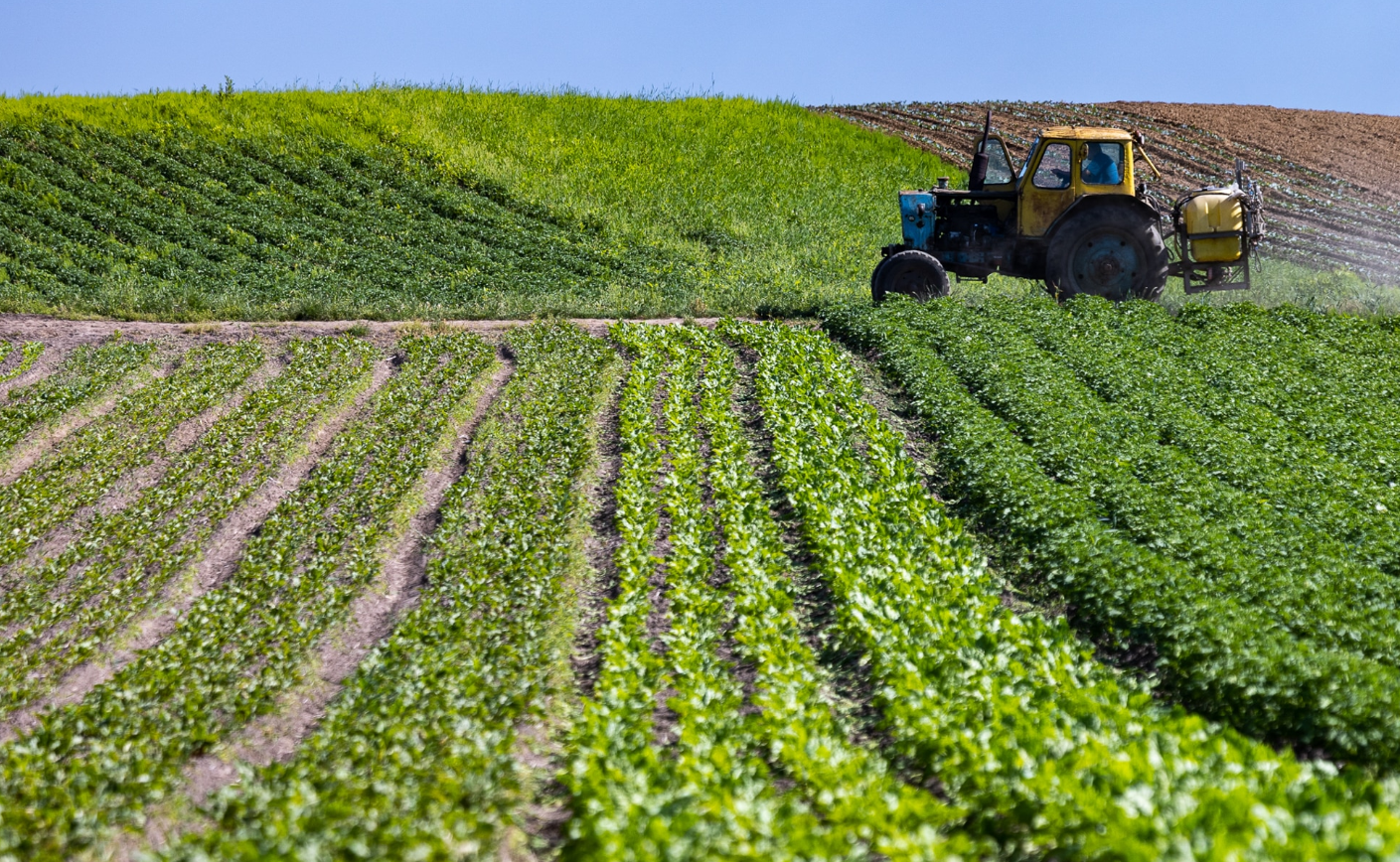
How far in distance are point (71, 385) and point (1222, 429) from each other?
A: 14.1 metres

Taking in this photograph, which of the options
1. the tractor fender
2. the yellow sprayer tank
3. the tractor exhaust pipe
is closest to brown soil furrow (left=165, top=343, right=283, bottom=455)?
the tractor exhaust pipe

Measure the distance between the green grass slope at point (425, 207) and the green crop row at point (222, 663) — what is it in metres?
7.12

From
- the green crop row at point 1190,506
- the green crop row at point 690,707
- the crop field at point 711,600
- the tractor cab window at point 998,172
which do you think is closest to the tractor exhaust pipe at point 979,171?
the tractor cab window at point 998,172

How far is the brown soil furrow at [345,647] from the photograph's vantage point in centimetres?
644

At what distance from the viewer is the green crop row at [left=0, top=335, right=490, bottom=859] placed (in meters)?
5.84

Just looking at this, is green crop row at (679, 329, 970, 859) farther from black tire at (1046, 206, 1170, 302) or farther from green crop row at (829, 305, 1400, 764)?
black tire at (1046, 206, 1170, 302)

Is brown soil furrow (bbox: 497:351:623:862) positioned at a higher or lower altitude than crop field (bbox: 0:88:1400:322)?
lower

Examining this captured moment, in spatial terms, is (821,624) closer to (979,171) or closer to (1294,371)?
(1294,371)

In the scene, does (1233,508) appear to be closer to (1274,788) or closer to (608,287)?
(1274,788)

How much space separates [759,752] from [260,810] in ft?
9.07

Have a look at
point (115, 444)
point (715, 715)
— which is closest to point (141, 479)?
point (115, 444)

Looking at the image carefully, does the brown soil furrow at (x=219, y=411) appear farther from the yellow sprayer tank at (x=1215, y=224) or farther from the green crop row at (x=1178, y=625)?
the yellow sprayer tank at (x=1215, y=224)

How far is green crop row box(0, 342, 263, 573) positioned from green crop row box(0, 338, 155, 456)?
544 mm

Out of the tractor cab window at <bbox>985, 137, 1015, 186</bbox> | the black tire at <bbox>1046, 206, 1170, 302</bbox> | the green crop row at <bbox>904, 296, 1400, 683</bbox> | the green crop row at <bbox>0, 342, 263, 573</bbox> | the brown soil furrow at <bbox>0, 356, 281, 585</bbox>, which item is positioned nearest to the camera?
the green crop row at <bbox>904, 296, 1400, 683</bbox>
